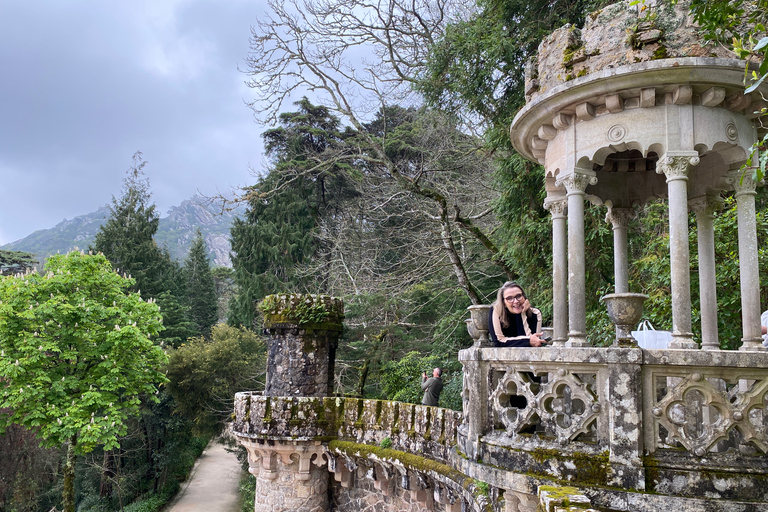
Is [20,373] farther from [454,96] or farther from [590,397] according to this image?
[590,397]

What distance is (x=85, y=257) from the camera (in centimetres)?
1628

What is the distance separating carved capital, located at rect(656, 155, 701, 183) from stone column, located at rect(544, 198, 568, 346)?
1.18 meters

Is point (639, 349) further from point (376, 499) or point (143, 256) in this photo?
point (143, 256)

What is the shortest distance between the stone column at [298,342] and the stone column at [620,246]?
509cm

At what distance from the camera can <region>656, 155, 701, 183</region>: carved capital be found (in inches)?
172

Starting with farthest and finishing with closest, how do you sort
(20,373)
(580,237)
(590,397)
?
(20,373) → (580,237) → (590,397)

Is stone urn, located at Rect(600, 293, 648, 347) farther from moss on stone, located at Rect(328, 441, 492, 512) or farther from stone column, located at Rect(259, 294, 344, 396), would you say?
stone column, located at Rect(259, 294, 344, 396)

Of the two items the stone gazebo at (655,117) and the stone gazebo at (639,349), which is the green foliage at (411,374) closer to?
the stone gazebo at (639,349)

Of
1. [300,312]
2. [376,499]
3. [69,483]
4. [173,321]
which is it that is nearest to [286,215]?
[173,321]

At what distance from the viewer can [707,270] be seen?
5293 millimetres

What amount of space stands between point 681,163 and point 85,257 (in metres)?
16.4

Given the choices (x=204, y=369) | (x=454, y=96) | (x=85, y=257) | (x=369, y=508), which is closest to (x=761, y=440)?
(x=369, y=508)

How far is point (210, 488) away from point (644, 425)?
886 inches

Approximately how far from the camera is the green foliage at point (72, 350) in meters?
14.1
